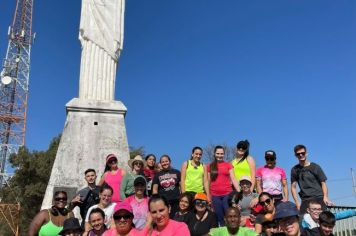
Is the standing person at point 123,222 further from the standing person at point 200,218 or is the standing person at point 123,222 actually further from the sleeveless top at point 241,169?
the sleeveless top at point 241,169

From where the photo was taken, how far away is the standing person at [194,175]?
6.84 meters

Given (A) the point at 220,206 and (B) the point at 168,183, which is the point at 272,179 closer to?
(A) the point at 220,206

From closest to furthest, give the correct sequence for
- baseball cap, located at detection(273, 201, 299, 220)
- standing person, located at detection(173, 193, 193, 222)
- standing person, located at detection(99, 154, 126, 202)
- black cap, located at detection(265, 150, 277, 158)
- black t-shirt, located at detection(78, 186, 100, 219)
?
baseball cap, located at detection(273, 201, 299, 220)
standing person, located at detection(173, 193, 193, 222)
black t-shirt, located at detection(78, 186, 100, 219)
standing person, located at detection(99, 154, 126, 202)
black cap, located at detection(265, 150, 277, 158)

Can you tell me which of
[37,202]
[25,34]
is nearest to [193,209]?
[37,202]

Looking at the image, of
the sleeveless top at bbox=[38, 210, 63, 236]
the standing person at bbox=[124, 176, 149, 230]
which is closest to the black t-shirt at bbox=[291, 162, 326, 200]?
the standing person at bbox=[124, 176, 149, 230]

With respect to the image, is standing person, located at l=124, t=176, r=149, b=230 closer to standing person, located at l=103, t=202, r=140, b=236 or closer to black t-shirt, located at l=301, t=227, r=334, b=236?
standing person, located at l=103, t=202, r=140, b=236

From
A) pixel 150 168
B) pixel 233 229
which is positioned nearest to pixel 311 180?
pixel 233 229

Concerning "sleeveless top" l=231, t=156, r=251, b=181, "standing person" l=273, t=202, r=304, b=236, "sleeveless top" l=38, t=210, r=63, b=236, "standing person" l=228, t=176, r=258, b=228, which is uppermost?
"sleeveless top" l=231, t=156, r=251, b=181

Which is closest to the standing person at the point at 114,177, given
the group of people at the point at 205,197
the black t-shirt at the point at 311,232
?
the group of people at the point at 205,197

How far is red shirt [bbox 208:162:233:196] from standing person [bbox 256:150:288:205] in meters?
0.57

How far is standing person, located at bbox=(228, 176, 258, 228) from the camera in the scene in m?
6.11

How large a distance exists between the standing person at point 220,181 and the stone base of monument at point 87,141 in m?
3.24

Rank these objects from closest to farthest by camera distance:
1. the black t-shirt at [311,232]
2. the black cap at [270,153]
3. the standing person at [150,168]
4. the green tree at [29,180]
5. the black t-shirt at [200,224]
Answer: the black t-shirt at [311,232] → the black t-shirt at [200,224] → the black cap at [270,153] → the standing person at [150,168] → the green tree at [29,180]

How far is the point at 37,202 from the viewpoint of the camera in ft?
71.9
